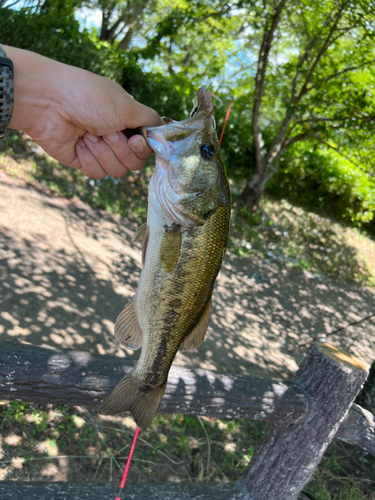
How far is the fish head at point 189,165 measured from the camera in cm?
179

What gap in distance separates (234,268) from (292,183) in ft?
25.0

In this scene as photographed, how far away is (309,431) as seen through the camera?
122 inches

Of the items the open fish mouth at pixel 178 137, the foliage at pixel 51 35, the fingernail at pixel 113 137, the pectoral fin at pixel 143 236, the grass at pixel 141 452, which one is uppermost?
the foliage at pixel 51 35

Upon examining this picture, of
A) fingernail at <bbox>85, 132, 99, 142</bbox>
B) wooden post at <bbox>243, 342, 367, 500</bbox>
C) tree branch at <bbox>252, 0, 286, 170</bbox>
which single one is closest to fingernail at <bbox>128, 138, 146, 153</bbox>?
fingernail at <bbox>85, 132, 99, 142</bbox>

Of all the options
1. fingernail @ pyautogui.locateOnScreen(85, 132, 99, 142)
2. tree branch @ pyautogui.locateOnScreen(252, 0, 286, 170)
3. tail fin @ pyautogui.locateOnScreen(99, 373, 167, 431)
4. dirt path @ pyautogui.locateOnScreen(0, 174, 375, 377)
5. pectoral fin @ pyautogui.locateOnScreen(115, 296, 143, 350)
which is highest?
tree branch @ pyautogui.locateOnScreen(252, 0, 286, 170)

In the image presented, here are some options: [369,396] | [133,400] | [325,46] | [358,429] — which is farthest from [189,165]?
[325,46]

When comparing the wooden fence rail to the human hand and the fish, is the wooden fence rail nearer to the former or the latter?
the fish

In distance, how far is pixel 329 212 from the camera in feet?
51.3

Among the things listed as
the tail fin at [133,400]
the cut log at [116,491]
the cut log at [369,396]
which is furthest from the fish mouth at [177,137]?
the cut log at [369,396]

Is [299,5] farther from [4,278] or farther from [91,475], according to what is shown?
[91,475]

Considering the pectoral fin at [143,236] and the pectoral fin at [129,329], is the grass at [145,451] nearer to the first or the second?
the pectoral fin at [129,329]

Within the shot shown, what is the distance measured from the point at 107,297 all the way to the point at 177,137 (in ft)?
14.8

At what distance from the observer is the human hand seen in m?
2.05

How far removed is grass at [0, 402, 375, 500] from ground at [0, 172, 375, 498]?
214 millimetres
